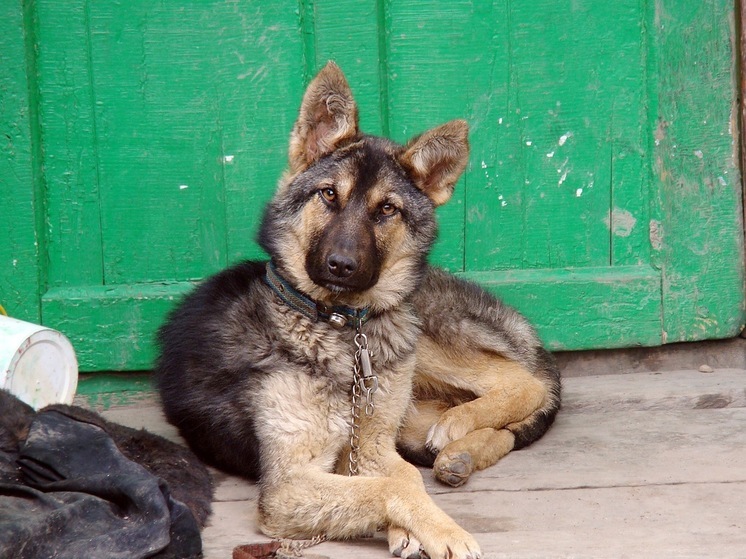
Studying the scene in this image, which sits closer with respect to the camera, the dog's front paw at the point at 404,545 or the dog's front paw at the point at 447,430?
the dog's front paw at the point at 404,545

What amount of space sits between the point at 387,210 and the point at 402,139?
1264 mm

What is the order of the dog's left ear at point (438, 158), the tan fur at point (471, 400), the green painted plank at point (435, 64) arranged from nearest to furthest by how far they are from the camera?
the dog's left ear at point (438, 158)
the tan fur at point (471, 400)
the green painted plank at point (435, 64)

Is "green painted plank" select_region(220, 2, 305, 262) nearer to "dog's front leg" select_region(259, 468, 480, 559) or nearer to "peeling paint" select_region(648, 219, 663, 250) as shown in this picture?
"dog's front leg" select_region(259, 468, 480, 559)

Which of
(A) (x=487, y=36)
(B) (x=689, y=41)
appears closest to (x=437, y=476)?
(A) (x=487, y=36)

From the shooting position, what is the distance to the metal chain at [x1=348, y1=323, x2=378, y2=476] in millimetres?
3842

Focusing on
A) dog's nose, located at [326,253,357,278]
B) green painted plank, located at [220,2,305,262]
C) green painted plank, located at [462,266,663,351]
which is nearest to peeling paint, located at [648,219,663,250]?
green painted plank, located at [462,266,663,351]

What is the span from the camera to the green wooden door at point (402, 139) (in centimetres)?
491

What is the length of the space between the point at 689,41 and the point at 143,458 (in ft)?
11.8

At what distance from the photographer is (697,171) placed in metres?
5.20

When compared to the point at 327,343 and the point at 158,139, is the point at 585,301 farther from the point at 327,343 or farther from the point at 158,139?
the point at 158,139

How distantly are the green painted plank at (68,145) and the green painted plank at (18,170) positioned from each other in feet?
0.21

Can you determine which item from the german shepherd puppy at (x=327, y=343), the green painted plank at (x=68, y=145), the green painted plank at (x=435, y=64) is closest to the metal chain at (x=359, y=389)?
the german shepherd puppy at (x=327, y=343)

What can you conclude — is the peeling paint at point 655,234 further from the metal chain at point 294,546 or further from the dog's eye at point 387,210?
the metal chain at point 294,546

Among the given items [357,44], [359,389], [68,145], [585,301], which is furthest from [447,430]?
[68,145]
